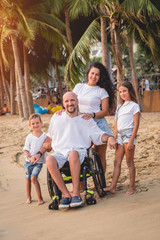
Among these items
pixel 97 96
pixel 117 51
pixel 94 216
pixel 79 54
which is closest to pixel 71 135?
pixel 97 96

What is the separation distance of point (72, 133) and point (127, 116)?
76cm

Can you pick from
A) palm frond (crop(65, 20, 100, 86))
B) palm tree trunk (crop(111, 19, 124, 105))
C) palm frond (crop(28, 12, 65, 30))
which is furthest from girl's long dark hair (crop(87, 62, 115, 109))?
palm frond (crop(28, 12, 65, 30))

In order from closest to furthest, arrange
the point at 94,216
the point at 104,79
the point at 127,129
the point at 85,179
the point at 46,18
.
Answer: the point at 94,216 → the point at 85,179 → the point at 127,129 → the point at 104,79 → the point at 46,18

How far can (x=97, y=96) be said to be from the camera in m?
4.93

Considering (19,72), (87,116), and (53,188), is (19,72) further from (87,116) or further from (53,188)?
(53,188)

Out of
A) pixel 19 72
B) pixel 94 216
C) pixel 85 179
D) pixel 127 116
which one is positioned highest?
pixel 19 72

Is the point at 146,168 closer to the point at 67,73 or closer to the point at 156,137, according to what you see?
the point at 156,137

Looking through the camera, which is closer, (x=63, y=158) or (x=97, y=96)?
(x=63, y=158)

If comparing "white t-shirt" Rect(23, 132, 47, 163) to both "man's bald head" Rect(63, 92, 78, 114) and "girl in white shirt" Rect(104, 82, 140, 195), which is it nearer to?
"man's bald head" Rect(63, 92, 78, 114)

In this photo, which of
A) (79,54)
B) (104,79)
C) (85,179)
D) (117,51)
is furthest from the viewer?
(117,51)

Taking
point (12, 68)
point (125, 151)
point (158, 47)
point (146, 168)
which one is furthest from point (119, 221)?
point (12, 68)

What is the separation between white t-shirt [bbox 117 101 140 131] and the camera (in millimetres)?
4754

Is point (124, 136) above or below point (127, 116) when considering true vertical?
below

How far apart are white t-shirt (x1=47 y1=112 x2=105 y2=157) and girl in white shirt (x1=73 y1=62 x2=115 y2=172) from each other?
0.71ft
